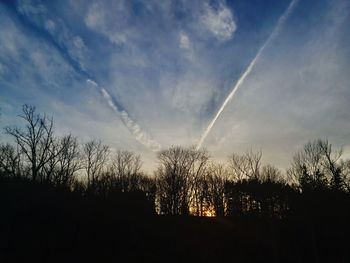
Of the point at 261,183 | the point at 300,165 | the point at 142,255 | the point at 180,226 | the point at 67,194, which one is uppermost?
the point at 300,165

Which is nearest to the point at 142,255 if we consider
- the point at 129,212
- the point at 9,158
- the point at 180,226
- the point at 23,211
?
the point at 129,212

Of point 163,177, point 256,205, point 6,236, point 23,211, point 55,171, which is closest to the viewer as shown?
point 6,236

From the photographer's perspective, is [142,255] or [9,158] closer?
[142,255]

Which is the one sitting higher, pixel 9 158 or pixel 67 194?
pixel 9 158

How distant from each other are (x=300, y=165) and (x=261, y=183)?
7165 millimetres

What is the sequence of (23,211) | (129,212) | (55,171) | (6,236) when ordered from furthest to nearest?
(55,171) → (129,212) → (23,211) → (6,236)

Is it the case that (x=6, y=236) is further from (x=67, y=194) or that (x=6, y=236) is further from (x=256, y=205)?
(x=256, y=205)

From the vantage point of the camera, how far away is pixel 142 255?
23250mm

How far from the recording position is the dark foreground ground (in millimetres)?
19500

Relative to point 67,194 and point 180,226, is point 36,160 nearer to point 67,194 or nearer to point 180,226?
point 67,194

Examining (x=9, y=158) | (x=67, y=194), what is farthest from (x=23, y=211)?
(x=9, y=158)

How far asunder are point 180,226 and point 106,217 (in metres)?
7.97

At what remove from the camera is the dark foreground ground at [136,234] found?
1950 centimetres

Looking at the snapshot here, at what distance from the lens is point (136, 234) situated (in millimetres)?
24609
